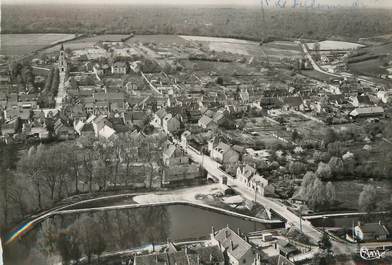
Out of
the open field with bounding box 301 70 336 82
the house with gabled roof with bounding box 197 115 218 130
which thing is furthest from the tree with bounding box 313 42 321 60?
the house with gabled roof with bounding box 197 115 218 130

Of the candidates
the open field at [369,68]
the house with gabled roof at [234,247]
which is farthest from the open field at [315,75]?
the house with gabled roof at [234,247]

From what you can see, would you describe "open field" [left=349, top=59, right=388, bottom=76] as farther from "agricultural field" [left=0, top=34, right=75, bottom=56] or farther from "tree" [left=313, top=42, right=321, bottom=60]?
Answer: "agricultural field" [left=0, top=34, right=75, bottom=56]

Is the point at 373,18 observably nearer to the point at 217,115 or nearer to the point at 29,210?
the point at 217,115

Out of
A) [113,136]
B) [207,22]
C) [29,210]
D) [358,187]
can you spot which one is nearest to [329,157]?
[358,187]

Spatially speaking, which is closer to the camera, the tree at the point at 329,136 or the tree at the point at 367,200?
the tree at the point at 367,200

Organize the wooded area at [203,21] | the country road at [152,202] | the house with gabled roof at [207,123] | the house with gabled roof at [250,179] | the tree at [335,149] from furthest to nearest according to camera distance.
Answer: the house with gabled roof at [207,123] < the tree at [335,149] < the wooded area at [203,21] < the house with gabled roof at [250,179] < the country road at [152,202]

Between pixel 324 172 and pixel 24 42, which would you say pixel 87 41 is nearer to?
pixel 24 42

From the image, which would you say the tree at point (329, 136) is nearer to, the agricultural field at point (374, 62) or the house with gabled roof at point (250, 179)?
the house with gabled roof at point (250, 179)
